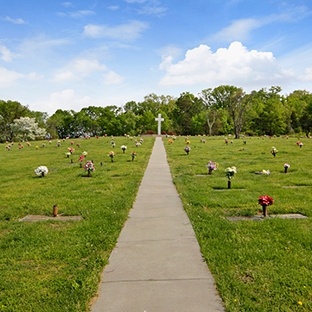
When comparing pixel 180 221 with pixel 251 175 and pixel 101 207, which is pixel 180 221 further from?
pixel 251 175

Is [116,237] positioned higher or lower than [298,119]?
lower

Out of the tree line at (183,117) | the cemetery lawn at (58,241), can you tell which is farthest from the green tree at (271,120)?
the cemetery lawn at (58,241)

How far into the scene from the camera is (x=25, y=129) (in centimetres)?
5156

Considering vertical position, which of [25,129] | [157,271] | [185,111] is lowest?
[157,271]

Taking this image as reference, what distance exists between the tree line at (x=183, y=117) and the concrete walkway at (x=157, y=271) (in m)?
33.9

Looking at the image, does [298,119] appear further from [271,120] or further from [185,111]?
[185,111]

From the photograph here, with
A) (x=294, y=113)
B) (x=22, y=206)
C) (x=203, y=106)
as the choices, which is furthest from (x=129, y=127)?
(x=22, y=206)

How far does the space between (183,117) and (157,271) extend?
7196 centimetres

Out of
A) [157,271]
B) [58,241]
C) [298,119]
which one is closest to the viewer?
[157,271]

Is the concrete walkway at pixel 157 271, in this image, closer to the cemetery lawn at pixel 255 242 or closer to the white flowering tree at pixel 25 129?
the cemetery lawn at pixel 255 242

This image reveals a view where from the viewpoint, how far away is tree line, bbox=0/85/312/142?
57938mm

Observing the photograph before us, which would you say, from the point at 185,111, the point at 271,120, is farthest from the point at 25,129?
the point at 271,120

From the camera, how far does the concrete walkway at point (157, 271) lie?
334 cm

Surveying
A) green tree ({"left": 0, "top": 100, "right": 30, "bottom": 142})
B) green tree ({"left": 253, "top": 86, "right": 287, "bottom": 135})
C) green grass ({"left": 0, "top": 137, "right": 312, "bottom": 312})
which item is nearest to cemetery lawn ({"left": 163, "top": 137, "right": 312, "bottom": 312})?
green grass ({"left": 0, "top": 137, "right": 312, "bottom": 312})
